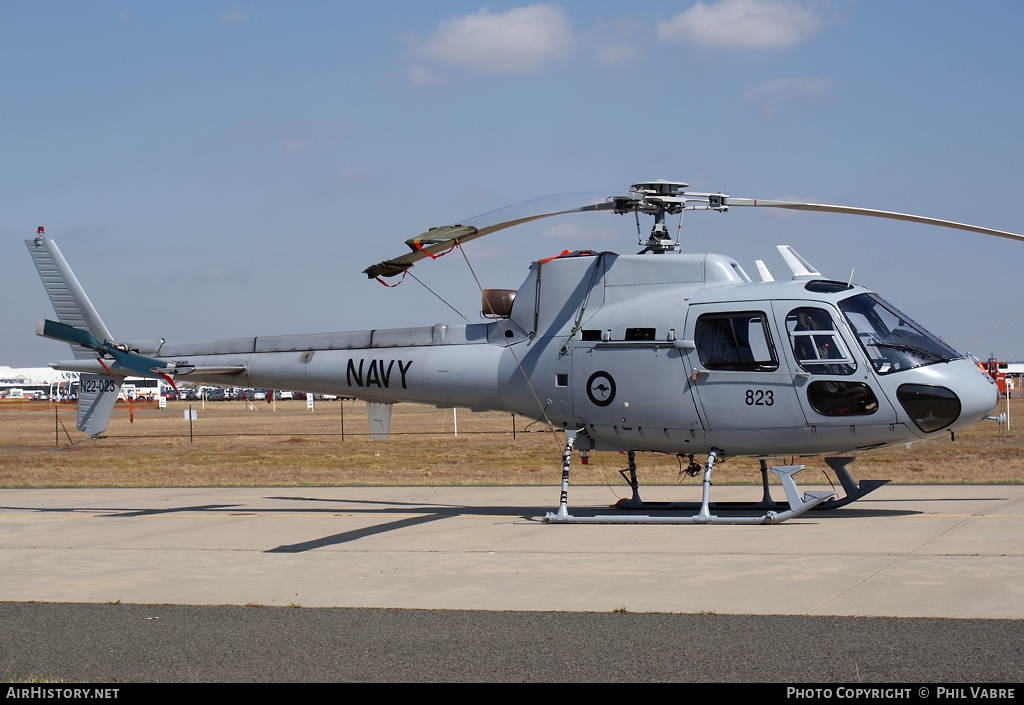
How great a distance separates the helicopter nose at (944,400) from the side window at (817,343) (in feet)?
2.56

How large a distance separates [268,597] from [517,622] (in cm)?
269

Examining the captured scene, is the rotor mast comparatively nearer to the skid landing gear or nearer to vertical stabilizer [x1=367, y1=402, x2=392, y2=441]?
the skid landing gear

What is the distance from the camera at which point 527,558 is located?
10375mm

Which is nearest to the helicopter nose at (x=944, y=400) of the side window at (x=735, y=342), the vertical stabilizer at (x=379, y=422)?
the side window at (x=735, y=342)

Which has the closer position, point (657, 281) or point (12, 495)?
point (657, 281)

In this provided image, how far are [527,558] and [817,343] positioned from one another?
467 cm

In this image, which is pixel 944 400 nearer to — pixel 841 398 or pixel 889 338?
pixel 889 338

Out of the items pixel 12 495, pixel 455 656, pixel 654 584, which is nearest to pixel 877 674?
pixel 455 656

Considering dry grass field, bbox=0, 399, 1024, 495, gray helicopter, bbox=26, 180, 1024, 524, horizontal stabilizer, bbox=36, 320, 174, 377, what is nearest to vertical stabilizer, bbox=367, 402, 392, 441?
gray helicopter, bbox=26, 180, 1024, 524

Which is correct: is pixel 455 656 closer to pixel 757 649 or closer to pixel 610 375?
pixel 757 649

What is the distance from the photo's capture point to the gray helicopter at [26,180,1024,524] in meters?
11.6

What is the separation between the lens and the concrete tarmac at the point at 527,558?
8016 mm

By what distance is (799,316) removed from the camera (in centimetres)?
1182

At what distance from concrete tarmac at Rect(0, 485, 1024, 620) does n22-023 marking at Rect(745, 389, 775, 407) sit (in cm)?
165
